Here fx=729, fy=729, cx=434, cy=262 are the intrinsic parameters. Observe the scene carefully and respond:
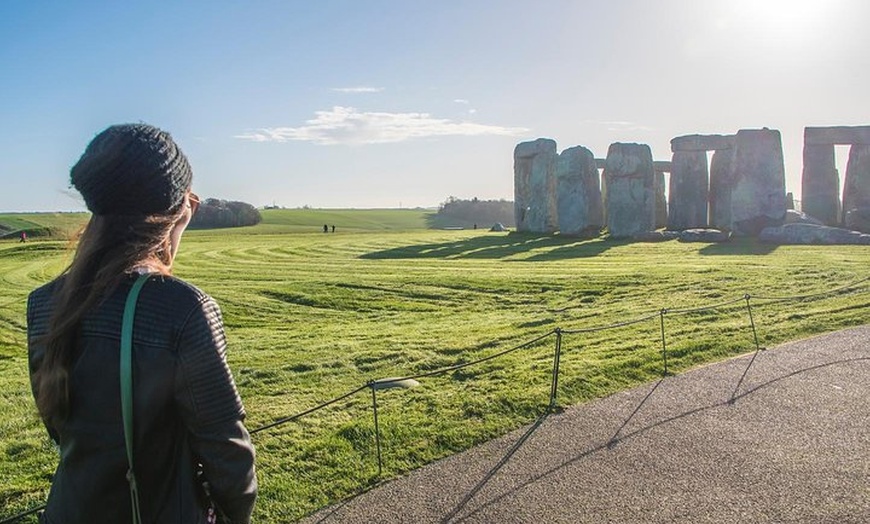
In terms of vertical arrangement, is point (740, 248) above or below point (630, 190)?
below

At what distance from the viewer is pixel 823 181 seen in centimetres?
2852

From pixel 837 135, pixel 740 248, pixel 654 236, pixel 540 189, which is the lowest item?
pixel 740 248

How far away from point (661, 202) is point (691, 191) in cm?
597

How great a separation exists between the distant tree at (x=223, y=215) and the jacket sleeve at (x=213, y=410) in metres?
48.9

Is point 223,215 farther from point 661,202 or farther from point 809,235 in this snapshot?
point 809,235

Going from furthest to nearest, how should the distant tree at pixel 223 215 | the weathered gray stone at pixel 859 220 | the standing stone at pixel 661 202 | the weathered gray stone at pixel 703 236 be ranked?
the distant tree at pixel 223 215
the standing stone at pixel 661 202
the weathered gray stone at pixel 859 220
the weathered gray stone at pixel 703 236

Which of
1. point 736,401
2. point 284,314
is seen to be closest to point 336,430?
point 736,401

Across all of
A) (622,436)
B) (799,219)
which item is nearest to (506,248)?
(799,219)

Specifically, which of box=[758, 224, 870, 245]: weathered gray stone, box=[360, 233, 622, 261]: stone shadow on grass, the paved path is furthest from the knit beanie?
box=[758, 224, 870, 245]: weathered gray stone

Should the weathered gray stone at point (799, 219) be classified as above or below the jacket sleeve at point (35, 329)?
below

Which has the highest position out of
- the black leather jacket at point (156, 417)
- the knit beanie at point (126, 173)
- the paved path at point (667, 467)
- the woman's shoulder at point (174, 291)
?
the knit beanie at point (126, 173)

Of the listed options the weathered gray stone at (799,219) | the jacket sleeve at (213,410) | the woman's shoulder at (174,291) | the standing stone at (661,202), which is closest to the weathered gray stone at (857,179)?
the weathered gray stone at (799,219)

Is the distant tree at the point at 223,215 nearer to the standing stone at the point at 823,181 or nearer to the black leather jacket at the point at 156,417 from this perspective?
the standing stone at the point at 823,181

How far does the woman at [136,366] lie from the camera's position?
2.27m
